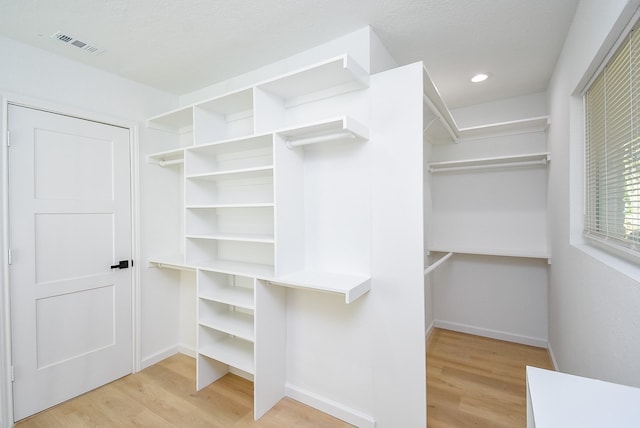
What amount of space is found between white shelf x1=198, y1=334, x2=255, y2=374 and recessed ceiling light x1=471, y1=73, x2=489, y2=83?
3.16 m

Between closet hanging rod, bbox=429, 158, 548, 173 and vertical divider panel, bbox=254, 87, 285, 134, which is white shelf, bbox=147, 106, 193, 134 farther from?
closet hanging rod, bbox=429, 158, 548, 173

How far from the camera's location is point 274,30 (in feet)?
6.46

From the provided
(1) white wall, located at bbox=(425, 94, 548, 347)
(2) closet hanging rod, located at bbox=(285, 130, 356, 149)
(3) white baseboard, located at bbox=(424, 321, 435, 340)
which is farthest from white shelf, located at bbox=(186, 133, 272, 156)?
(3) white baseboard, located at bbox=(424, 321, 435, 340)

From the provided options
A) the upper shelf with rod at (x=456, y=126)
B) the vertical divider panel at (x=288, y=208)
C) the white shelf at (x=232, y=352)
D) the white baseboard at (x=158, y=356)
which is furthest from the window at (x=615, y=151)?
the white baseboard at (x=158, y=356)

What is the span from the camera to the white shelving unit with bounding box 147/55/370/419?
1.90m

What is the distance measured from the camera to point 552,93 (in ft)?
8.35

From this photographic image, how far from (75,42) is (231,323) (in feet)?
7.94

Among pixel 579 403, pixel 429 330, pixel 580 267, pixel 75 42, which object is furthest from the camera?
pixel 429 330

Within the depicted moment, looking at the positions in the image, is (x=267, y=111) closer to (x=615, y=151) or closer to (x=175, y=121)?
(x=175, y=121)

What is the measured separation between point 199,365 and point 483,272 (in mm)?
3135

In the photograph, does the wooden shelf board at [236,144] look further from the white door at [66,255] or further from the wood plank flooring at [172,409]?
the wood plank flooring at [172,409]

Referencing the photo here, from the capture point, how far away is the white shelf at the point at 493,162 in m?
2.77

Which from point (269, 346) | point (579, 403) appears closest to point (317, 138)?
point (269, 346)

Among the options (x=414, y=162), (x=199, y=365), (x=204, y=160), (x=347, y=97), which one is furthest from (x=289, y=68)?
(x=199, y=365)
